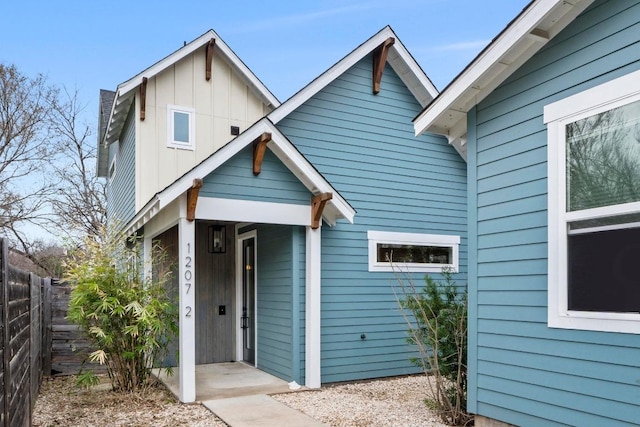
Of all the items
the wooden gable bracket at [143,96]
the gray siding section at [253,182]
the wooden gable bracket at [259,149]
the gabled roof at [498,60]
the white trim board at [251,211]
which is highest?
Result: the wooden gable bracket at [143,96]

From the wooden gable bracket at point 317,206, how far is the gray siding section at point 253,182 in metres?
0.11

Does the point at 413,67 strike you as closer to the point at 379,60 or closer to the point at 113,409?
the point at 379,60

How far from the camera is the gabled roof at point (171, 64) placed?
855 centimetres

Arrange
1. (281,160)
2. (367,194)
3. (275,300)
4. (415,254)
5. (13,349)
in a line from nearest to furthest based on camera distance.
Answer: (13,349) < (281,160) < (275,300) < (367,194) < (415,254)

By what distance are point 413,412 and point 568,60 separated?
4226 millimetres

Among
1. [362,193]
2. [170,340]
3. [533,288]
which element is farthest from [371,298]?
[533,288]

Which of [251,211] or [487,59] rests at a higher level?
[487,59]

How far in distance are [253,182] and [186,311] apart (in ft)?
6.39

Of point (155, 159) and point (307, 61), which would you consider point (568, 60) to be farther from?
point (307, 61)

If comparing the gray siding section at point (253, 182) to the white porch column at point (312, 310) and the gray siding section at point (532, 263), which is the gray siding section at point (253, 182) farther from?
the gray siding section at point (532, 263)

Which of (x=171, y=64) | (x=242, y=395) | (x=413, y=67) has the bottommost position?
(x=242, y=395)

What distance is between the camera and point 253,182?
6918 millimetres

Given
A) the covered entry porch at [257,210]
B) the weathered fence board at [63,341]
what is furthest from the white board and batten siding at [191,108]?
the weathered fence board at [63,341]

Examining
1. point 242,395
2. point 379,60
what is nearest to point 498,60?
point 379,60
